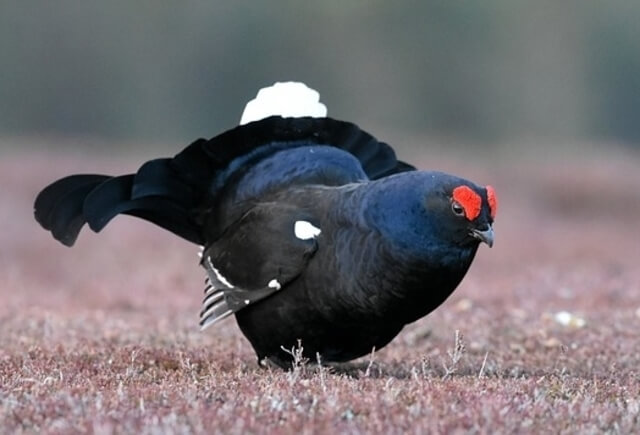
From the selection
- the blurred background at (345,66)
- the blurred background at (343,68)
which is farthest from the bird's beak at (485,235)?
the blurred background at (345,66)

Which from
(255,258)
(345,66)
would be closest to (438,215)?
(255,258)

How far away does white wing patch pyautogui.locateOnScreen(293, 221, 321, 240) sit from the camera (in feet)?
23.1

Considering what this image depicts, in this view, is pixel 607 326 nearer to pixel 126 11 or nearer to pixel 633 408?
pixel 633 408

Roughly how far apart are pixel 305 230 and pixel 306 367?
0.81 metres

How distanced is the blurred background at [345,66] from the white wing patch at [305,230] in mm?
37775

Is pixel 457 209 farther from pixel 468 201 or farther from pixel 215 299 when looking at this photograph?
pixel 215 299

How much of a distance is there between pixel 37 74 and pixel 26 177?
71.8ft

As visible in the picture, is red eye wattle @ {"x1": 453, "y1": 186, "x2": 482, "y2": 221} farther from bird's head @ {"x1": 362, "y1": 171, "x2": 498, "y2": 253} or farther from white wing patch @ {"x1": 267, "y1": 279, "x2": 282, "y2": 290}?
white wing patch @ {"x1": 267, "y1": 279, "x2": 282, "y2": 290}

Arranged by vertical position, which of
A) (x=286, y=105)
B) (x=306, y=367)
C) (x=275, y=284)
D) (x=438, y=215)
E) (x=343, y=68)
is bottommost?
(x=306, y=367)

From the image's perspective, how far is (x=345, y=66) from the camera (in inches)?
1901

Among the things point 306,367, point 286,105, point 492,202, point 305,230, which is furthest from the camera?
point 286,105

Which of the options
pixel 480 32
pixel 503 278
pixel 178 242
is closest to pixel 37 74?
pixel 480 32

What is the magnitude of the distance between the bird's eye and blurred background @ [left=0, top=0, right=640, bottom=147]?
38366 mm

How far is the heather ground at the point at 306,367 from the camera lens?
529cm
